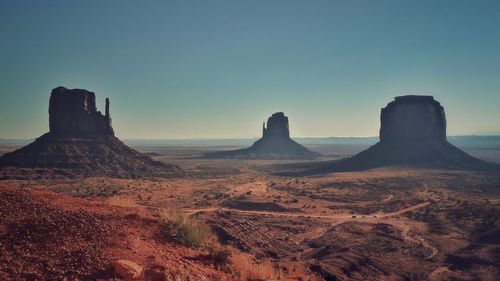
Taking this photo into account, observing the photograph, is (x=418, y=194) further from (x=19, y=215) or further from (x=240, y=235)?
(x=19, y=215)

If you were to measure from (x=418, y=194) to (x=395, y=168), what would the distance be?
29.8 m

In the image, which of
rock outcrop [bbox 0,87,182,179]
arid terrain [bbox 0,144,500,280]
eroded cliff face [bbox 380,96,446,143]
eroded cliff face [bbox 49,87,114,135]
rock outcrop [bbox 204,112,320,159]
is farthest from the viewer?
rock outcrop [bbox 204,112,320,159]

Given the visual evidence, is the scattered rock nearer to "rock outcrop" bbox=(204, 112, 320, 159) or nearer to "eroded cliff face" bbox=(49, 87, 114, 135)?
"eroded cliff face" bbox=(49, 87, 114, 135)

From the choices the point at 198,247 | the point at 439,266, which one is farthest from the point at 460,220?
the point at 198,247

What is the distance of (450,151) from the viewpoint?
8844cm

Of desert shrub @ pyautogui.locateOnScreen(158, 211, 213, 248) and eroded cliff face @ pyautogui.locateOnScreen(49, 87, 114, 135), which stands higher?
eroded cliff face @ pyautogui.locateOnScreen(49, 87, 114, 135)

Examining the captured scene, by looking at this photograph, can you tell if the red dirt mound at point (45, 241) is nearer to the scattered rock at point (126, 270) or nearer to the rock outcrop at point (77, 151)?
the scattered rock at point (126, 270)

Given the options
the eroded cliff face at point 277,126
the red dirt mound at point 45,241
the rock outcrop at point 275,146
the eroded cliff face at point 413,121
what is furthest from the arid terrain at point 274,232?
the eroded cliff face at point 277,126

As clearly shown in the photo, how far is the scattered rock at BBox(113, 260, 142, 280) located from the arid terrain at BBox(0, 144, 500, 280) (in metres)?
0.18

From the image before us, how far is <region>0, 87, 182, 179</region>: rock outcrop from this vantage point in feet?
208

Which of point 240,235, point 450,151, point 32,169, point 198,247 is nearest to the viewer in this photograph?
point 198,247

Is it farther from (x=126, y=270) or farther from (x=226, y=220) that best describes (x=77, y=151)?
(x=126, y=270)

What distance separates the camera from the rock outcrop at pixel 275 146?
154 meters

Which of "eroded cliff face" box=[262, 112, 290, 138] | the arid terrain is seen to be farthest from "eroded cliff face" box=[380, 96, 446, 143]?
"eroded cliff face" box=[262, 112, 290, 138]
